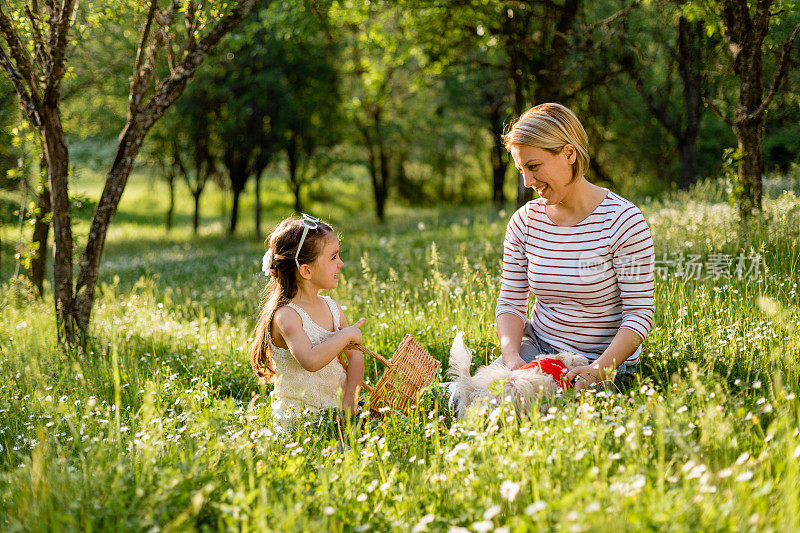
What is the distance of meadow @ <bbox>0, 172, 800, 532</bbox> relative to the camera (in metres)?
2.56

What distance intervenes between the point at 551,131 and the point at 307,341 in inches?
80.1

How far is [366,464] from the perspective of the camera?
3186 mm

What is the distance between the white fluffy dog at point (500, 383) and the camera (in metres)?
3.65

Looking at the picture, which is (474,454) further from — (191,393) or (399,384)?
(191,393)

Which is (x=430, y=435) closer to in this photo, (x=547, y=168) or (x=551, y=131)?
(x=547, y=168)

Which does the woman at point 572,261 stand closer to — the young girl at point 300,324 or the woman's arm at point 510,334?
the woman's arm at point 510,334

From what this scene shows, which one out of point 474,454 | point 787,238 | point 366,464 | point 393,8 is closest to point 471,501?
point 474,454

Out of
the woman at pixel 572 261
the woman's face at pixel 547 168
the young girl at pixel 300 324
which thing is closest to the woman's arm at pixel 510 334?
the woman at pixel 572 261

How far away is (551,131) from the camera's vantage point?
3891mm

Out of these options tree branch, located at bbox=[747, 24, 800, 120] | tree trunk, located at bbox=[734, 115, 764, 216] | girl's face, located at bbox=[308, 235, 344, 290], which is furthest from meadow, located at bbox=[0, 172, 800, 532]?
tree branch, located at bbox=[747, 24, 800, 120]

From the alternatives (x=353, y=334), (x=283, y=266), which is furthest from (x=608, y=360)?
(x=283, y=266)

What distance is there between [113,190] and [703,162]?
768 inches

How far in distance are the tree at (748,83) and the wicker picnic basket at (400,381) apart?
5.40 m

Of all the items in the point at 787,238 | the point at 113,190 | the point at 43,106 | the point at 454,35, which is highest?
the point at 454,35
